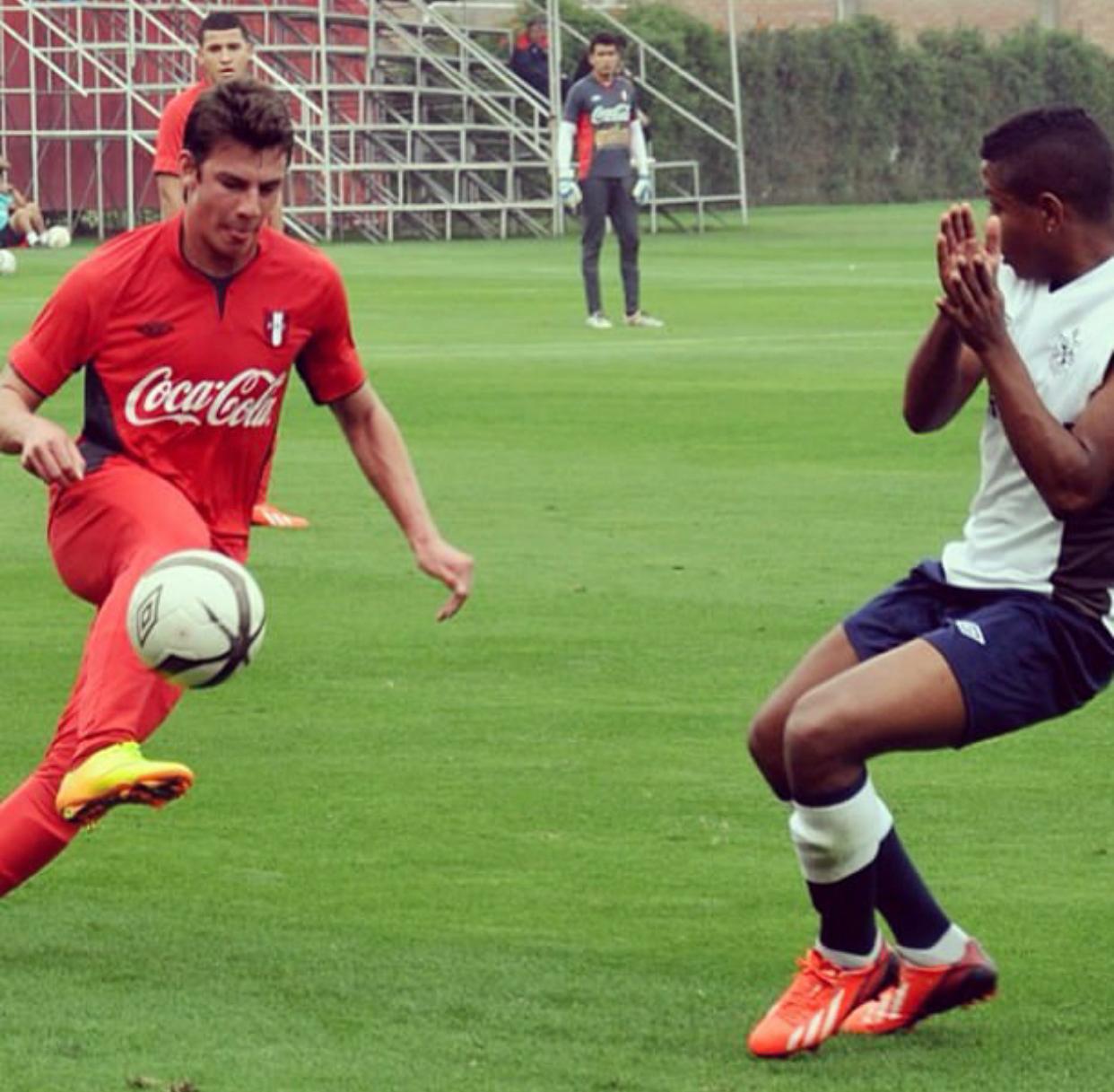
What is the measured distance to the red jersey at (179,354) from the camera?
277 inches

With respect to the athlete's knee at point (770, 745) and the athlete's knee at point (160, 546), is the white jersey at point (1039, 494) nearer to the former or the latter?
the athlete's knee at point (770, 745)

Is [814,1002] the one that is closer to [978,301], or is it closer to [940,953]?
[940,953]

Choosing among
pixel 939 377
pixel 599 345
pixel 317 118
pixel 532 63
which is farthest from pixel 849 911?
pixel 532 63

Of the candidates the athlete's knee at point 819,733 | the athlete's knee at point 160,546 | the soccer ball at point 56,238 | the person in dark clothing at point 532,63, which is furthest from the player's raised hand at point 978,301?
the person in dark clothing at point 532,63

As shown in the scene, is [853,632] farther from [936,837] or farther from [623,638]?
[623,638]

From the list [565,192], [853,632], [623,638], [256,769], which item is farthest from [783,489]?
[565,192]

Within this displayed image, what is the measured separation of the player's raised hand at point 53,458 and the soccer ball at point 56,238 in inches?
1421

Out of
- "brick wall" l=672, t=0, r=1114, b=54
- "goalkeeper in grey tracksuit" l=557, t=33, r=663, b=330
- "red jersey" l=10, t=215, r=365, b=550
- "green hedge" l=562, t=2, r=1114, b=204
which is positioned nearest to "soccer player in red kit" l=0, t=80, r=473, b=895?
"red jersey" l=10, t=215, r=365, b=550

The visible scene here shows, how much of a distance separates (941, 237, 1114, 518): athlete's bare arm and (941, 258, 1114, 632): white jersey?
0.15 meters

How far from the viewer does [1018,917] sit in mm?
7191

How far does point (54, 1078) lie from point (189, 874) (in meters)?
1.85

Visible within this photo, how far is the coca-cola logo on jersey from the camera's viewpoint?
7062 mm

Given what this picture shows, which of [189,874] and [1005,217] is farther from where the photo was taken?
[189,874]

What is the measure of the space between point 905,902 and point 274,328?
6.38 ft
